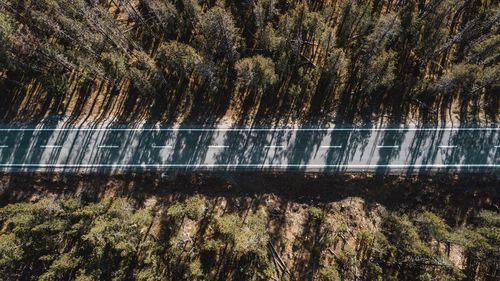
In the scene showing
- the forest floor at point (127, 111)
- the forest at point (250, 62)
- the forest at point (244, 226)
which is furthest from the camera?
the forest floor at point (127, 111)

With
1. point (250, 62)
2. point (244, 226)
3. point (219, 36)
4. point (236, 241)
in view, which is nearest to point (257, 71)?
point (250, 62)

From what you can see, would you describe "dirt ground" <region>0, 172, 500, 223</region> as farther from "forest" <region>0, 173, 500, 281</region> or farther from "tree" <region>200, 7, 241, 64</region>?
"tree" <region>200, 7, 241, 64</region>

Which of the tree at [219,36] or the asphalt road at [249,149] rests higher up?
the tree at [219,36]

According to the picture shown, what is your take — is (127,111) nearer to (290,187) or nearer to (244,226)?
(244,226)

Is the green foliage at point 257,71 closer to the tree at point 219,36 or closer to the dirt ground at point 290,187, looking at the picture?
the tree at point 219,36

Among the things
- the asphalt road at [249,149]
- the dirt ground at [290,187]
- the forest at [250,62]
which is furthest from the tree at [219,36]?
the dirt ground at [290,187]

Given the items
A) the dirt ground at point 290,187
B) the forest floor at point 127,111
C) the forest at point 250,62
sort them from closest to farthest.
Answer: the forest at point 250,62 → the dirt ground at point 290,187 → the forest floor at point 127,111
